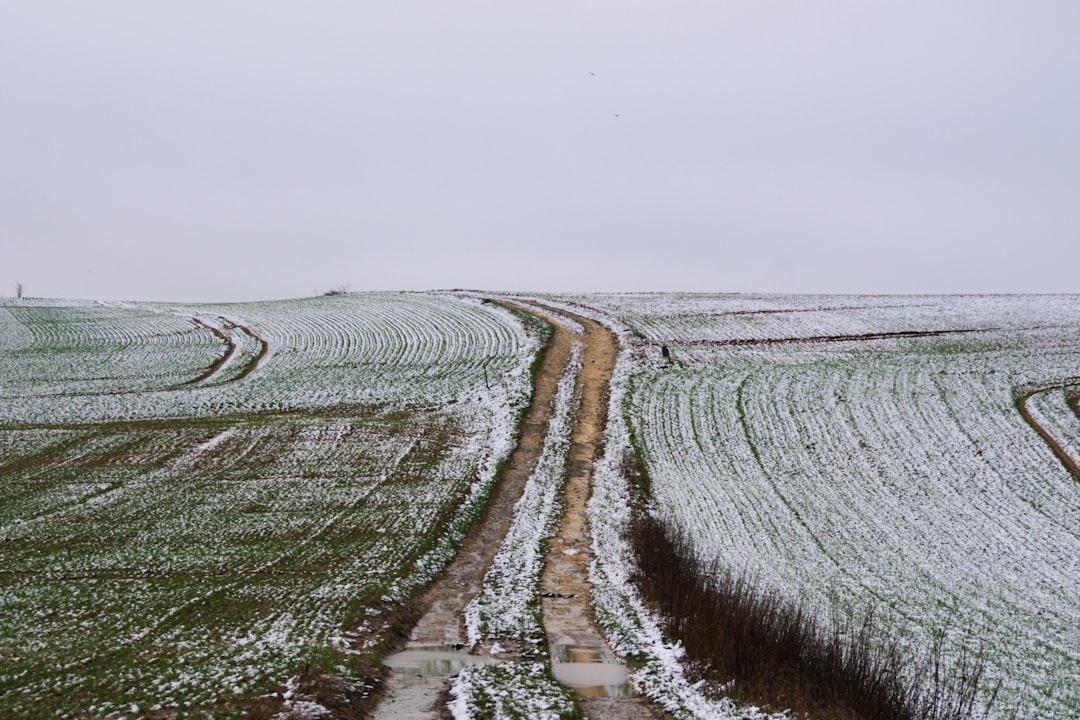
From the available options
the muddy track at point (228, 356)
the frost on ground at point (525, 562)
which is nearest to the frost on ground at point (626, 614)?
the frost on ground at point (525, 562)

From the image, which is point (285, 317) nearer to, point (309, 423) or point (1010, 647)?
point (309, 423)

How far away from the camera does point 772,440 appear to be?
3253cm

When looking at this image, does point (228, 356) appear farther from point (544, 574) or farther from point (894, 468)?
point (894, 468)

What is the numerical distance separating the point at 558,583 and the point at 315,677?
7248 millimetres

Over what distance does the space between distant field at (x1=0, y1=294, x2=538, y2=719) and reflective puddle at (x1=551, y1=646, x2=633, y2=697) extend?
3.30 metres

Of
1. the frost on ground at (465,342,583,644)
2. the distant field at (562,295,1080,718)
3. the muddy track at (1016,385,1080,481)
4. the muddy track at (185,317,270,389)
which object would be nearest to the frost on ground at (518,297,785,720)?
the frost on ground at (465,342,583,644)

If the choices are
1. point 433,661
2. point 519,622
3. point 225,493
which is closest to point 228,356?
point 225,493

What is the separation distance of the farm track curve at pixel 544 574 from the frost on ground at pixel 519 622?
0.86ft

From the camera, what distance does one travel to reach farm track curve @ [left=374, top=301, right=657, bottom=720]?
12047 mm

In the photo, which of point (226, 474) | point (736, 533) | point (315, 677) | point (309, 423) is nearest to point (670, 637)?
point (315, 677)

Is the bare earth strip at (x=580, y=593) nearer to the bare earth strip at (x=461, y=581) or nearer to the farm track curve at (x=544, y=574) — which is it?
the farm track curve at (x=544, y=574)

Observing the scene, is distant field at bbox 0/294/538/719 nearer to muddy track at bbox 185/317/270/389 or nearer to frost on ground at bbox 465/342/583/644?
muddy track at bbox 185/317/270/389

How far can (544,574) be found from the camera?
→ 18.9m

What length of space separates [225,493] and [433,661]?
14.3m
